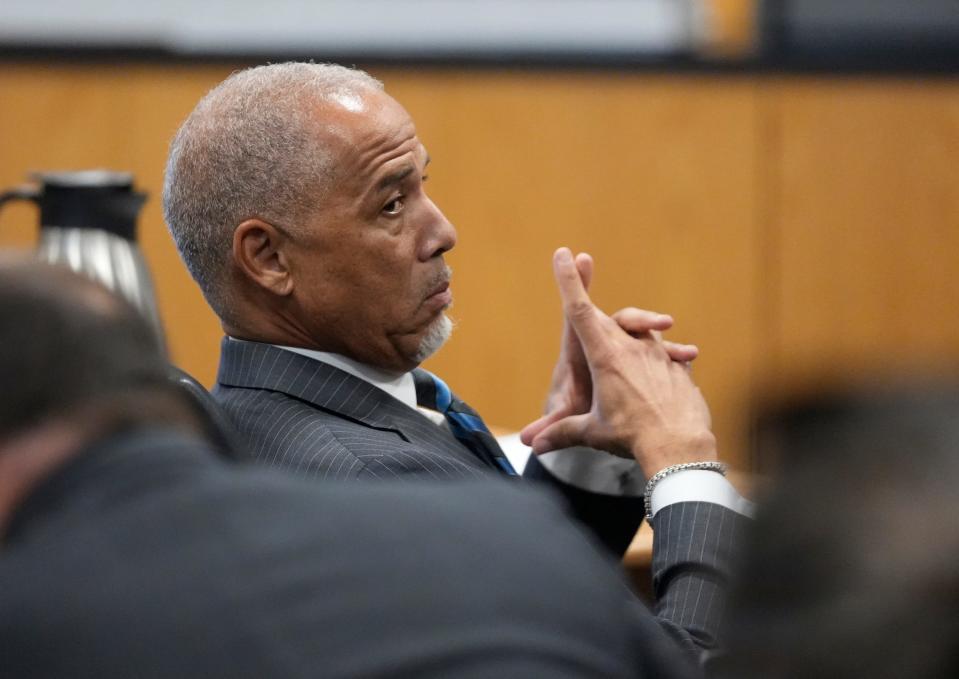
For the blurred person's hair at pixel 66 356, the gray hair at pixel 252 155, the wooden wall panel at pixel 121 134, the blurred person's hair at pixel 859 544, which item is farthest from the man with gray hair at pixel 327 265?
the wooden wall panel at pixel 121 134

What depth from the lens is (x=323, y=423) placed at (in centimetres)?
155

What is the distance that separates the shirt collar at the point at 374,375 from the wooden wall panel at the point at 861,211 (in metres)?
1.91

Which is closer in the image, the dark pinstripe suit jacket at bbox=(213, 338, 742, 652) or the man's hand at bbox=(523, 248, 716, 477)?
the dark pinstripe suit jacket at bbox=(213, 338, 742, 652)

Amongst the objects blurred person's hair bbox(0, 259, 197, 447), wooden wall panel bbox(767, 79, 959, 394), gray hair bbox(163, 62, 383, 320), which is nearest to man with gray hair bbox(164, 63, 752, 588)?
gray hair bbox(163, 62, 383, 320)

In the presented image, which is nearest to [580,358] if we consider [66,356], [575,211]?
[66,356]

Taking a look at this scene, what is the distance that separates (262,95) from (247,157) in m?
0.07

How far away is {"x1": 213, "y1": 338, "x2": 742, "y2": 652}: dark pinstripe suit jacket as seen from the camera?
1440mm

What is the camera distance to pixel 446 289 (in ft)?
A: 5.88

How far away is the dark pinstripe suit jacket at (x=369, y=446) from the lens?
4.73 feet

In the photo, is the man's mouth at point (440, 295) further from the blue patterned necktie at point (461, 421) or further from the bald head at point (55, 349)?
the bald head at point (55, 349)

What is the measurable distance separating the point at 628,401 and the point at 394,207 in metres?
0.35

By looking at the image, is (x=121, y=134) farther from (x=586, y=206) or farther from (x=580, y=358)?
(x=580, y=358)

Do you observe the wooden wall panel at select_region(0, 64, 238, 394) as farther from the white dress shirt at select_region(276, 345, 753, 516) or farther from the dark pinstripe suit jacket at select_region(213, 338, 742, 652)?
the dark pinstripe suit jacket at select_region(213, 338, 742, 652)

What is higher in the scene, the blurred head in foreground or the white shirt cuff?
the blurred head in foreground
